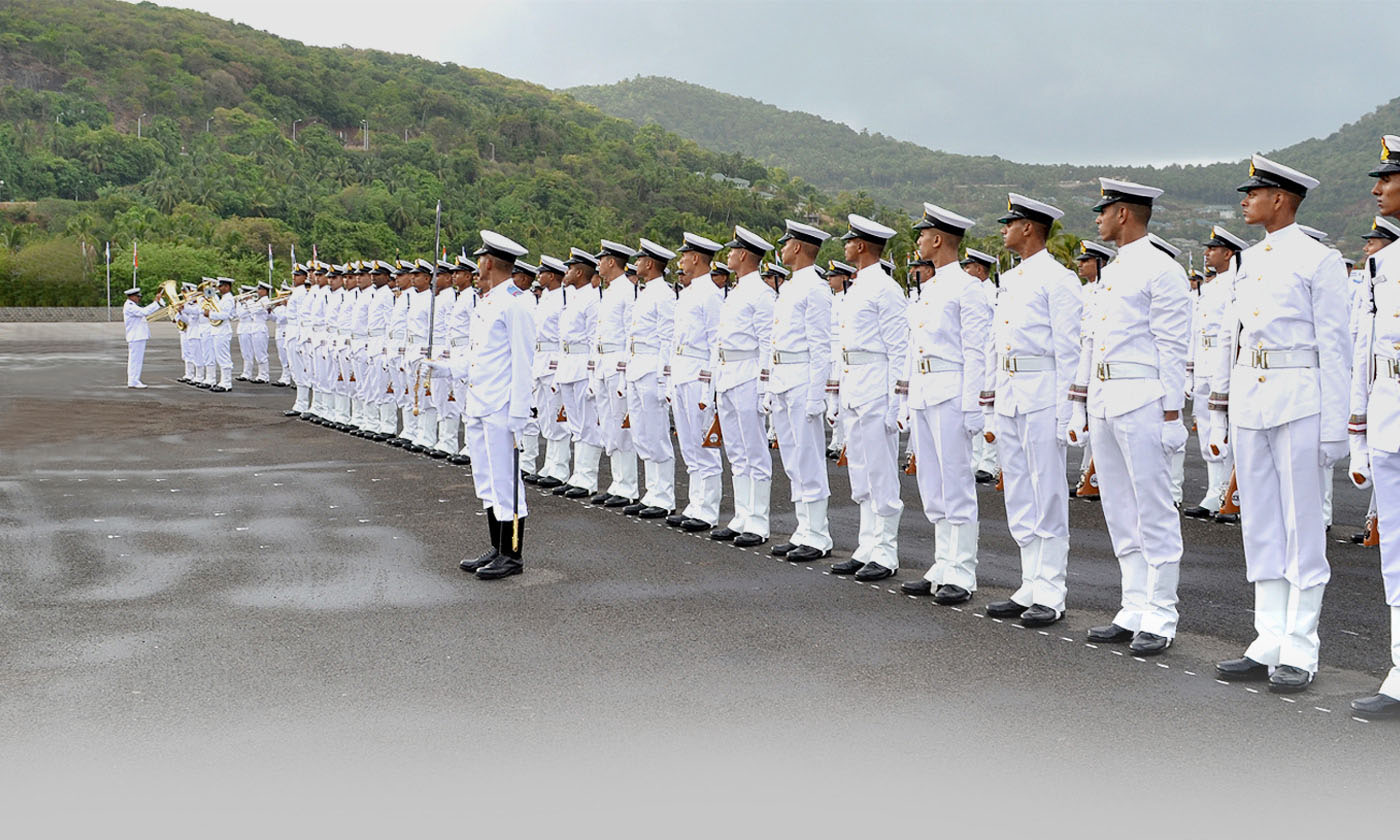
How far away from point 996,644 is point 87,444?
1328 cm

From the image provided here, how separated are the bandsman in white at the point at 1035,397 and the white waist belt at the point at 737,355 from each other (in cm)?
284

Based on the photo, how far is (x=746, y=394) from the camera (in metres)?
10.4

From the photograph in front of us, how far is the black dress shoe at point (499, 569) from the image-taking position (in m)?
8.61

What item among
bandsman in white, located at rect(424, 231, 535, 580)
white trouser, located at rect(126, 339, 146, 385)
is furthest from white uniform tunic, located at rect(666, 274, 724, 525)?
white trouser, located at rect(126, 339, 146, 385)

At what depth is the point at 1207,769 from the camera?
195 inches

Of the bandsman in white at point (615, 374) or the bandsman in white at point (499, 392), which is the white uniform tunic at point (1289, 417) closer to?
the bandsman in white at point (499, 392)

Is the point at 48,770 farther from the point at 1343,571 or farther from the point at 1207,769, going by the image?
the point at 1343,571

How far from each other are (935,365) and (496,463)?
2978 millimetres

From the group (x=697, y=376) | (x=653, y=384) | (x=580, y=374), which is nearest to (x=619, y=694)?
(x=697, y=376)

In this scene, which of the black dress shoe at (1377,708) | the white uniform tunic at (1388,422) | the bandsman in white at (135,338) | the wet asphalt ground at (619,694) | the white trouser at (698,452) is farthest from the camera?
the bandsman in white at (135,338)

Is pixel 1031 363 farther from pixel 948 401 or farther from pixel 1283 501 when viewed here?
pixel 1283 501

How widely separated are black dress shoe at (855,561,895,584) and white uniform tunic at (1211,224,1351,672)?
2.67 meters

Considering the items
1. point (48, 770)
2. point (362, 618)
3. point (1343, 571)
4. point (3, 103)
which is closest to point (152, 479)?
point (362, 618)

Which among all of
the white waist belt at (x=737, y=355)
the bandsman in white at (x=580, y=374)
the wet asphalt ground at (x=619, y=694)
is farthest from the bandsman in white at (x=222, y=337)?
the white waist belt at (x=737, y=355)
